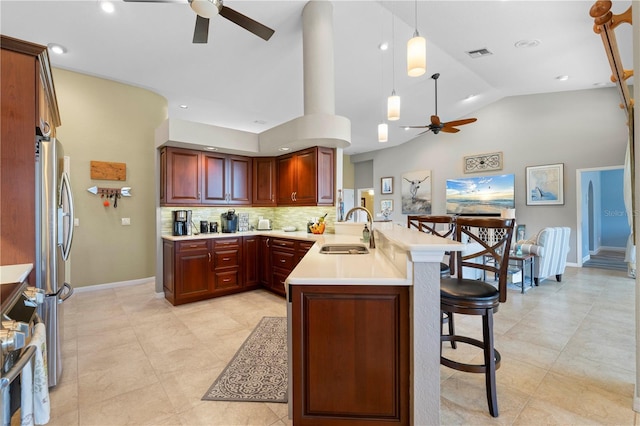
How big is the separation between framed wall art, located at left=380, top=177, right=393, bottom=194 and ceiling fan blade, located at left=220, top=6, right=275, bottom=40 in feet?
25.7

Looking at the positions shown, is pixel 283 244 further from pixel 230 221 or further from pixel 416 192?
pixel 416 192

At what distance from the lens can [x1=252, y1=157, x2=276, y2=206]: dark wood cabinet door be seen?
16.0 feet

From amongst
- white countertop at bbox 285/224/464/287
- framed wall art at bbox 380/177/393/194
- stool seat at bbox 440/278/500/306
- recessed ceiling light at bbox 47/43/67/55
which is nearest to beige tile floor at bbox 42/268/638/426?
stool seat at bbox 440/278/500/306

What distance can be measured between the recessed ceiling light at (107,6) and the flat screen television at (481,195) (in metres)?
7.97

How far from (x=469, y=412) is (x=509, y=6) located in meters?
4.48

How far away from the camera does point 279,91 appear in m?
5.45

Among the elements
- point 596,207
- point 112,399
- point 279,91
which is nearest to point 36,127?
point 112,399

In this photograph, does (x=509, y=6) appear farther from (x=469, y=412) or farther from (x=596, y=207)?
(x=596, y=207)

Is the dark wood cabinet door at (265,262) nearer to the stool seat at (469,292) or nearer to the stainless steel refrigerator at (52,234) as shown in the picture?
the stainless steel refrigerator at (52,234)

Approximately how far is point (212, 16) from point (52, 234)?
199 cm

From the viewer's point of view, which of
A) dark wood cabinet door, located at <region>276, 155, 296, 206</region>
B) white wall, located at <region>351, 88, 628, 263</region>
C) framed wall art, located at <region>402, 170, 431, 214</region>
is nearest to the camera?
dark wood cabinet door, located at <region>276, 155, 296, 206</region>

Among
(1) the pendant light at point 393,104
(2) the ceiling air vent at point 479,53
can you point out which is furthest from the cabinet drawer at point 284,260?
(2) the ceiling air vent at point 479,53

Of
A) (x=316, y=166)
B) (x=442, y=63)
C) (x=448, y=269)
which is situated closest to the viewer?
(x=448, y=269)

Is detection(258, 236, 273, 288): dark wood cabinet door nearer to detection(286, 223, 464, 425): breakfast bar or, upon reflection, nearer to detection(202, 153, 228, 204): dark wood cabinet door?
detection(202, 153, 228, 204): dark wood cabinet door
